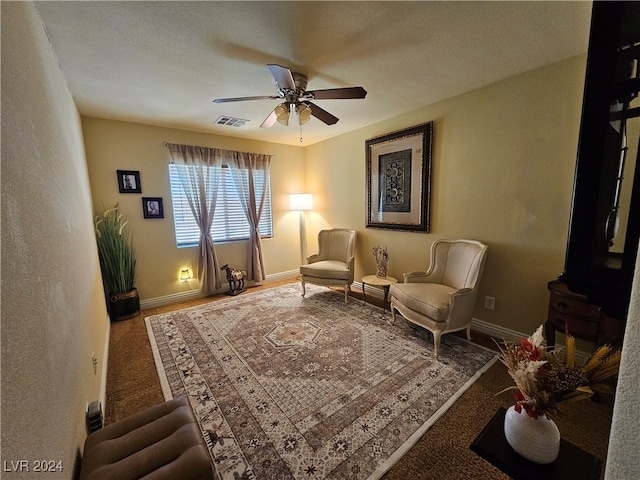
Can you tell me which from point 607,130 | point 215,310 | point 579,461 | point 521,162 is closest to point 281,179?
point 215,310

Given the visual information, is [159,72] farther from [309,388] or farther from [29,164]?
[309,388]

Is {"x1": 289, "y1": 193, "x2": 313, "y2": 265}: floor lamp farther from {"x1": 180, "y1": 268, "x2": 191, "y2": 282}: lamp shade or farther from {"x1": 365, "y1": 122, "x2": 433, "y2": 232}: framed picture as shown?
{"x1": 180, "y1": 268, "x2": 191, "y2": 282}: lamp shade

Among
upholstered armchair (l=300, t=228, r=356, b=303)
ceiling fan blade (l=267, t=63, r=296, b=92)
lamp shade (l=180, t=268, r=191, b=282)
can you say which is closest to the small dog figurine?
lamp shade (l=180, t=268, r=191, b=282)

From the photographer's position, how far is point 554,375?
36.8 inches

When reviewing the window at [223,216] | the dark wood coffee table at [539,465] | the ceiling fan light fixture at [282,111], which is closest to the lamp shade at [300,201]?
the window at [223,216]

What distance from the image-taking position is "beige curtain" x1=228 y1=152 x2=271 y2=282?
4082mm

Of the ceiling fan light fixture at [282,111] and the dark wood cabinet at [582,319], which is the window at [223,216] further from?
the dark wood cabinet at [582,319]

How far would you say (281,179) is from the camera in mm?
4566

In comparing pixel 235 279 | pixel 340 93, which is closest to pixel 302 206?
pixel 235 279

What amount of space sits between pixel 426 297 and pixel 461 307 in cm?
30

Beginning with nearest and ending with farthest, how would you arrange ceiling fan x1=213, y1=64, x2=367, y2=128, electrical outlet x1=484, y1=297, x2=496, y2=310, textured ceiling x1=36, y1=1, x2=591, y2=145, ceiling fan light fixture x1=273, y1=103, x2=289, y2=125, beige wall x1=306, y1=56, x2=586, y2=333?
textured ceiling x1=36, y1=1, x2=591, y2=145 < ceiling fan x1=213, y1=64, x2=367, y2=128 < beige wall x1=306, y1=56, x2=586, y2=333 < ceiling fan light fixture x1=273, y1=103, x2=289, y2=125 < electrical outlet x1=484, y1=297, x2=496, y2=310

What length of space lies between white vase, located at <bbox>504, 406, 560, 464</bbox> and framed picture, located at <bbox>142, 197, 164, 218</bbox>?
409 cm

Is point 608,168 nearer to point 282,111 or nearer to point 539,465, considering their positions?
point 539,465

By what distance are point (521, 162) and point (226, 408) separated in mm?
3136
